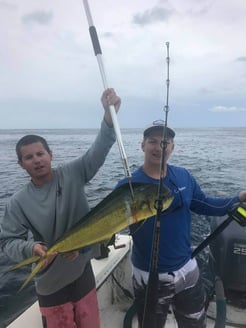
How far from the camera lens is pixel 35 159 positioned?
95.3 inches

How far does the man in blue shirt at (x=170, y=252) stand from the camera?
267 cm

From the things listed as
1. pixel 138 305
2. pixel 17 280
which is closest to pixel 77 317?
pixel 138 305

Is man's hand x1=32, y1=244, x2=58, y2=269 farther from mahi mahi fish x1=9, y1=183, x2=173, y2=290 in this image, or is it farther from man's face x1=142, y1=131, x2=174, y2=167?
man's face x1=142, y1=131, x2=174, y2=167

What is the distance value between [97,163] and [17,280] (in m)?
5.05

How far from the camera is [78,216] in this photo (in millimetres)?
2555

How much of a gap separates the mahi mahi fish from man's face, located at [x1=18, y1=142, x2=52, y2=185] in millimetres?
595

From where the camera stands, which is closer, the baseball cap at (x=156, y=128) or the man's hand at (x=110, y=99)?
the man's hand at (x=110, y=99)

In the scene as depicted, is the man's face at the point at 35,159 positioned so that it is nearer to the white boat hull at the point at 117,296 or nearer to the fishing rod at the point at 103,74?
the fishing rod at the point at 103,74

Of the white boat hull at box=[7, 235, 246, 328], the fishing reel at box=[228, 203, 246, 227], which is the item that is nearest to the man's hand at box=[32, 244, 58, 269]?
the white boat hull at box=[7, 235, 246, 328]

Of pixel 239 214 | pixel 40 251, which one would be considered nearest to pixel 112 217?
pixel 40 251

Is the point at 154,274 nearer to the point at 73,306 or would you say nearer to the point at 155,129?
the point at 73,306

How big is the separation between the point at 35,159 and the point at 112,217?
→ 0.81 meters

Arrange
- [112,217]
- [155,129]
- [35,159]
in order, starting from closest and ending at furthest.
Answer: [112,217]
[35,159]
[155,129]

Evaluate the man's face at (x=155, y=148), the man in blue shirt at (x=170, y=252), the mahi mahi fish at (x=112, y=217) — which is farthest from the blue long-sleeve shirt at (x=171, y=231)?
the mahi mahi fish at (x=112, y=217)
